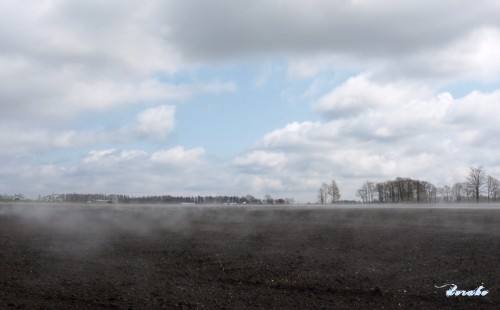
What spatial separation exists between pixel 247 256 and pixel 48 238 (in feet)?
38.6

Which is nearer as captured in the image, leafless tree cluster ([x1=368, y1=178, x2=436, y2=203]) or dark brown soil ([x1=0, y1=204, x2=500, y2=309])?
dark brown soil ([x1=0, y1=204, x2=500, y2=309])

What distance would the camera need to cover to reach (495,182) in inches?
4737

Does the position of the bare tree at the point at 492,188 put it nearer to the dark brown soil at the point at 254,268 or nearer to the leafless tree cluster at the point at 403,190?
the leafless tree cluster at the point at 403,190

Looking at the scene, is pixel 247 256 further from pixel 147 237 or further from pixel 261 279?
pixel 147 237

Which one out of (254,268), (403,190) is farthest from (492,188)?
(254,268)

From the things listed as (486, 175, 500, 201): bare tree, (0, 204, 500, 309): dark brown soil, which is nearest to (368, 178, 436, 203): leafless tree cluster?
(486, 175, 500, 201): bare tree

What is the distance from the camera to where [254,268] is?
18.7 m

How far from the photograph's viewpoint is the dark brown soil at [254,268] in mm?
15047

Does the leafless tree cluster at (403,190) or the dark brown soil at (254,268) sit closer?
the dark brown soil at (254,268)

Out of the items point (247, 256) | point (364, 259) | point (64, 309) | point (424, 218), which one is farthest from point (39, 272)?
point (424, 218)

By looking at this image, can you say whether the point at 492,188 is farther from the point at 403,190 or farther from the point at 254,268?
the point at 254,268

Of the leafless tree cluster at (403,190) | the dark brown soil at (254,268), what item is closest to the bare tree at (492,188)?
the leafless tree cluster at (403,190)

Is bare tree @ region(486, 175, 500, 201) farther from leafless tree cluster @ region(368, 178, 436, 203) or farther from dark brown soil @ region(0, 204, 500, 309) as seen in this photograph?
dark brown soil @ region(0, 204, 500, 309)

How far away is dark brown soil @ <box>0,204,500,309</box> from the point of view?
15.0 m
